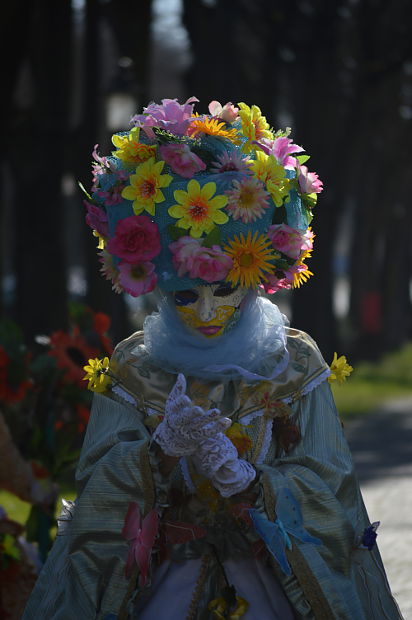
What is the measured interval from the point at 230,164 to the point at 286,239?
329 mm

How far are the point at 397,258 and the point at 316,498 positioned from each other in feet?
82.2

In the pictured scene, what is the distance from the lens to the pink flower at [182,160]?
15.3 feet

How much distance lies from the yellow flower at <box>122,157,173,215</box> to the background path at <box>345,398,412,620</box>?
3.00 m

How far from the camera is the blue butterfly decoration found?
446cm

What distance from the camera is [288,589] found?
14.9ft

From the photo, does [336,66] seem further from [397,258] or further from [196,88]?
[397,258]

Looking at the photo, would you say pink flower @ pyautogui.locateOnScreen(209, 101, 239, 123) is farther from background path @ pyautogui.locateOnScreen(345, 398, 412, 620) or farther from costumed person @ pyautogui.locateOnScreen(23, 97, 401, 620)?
background path @ pyautogui.locateOnScreen(345, 398, 412, 620)

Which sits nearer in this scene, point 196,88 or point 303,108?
point 196,88

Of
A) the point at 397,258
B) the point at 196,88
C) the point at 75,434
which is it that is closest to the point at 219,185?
the point at 75,434

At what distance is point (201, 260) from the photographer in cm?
458

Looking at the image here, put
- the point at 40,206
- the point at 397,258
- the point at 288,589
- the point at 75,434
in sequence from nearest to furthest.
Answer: the point at 288,589, the point at 75,434, the point at 40,206, the point at 397,258

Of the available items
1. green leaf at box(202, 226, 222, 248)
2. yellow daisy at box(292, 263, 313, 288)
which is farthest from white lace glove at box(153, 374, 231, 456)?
yellow daisy at box(292, 263, 313, 288)

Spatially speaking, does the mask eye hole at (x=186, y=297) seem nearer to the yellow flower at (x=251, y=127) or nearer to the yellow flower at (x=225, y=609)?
the yellow flower at (x=251, y=127)

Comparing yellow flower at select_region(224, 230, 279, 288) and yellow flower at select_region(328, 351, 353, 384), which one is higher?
yellow flower at select_region(224, 230, 279, 288)
